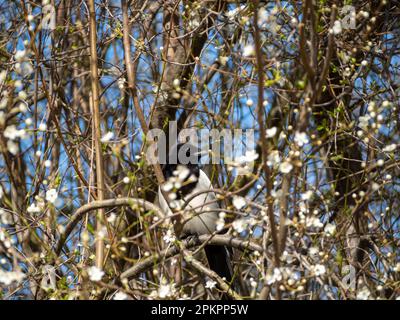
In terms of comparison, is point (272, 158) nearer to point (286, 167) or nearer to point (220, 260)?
point (286, 167)

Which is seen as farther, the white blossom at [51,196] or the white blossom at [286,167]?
the white blossom at [51,196]

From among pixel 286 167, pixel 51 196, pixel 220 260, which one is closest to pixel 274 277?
pixel 286 167

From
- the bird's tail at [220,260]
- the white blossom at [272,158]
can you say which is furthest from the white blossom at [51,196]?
the bird's tail at [220,260]

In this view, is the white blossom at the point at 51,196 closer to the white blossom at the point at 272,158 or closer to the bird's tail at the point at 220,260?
the white blossom at the point at 272,158

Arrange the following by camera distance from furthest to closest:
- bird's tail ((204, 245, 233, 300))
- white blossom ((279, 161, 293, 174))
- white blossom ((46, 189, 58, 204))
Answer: bird's tail ((204, 245, 233, 300)) < white blossom ((46, 189, 58, 204)) < white blossom ((279, 161, 293, 174))

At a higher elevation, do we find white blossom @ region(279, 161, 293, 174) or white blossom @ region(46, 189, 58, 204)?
white blossom @ region(279, 161, 293, 174)

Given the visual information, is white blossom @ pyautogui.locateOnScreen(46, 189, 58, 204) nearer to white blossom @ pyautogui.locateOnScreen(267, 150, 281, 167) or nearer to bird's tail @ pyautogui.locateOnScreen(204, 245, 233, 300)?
white blossom @ pyautogui.locateOnScreen(267, 150, 281, 167)

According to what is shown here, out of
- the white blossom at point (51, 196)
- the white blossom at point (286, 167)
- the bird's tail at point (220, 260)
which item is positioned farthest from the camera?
the bird's tail at point (220, 260)

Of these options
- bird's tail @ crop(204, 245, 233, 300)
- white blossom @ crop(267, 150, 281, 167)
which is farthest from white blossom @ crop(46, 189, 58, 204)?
bird's tail @ crop(204, 245, 233, 300)

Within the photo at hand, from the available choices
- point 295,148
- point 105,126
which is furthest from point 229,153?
point 105,126

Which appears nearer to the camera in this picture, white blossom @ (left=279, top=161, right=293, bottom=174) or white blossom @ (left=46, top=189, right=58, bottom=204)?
white blossom @ (left=279, top=161, right=293, bottom=174)

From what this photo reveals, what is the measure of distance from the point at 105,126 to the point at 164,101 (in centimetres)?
81

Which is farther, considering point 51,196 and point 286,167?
point 51,196
